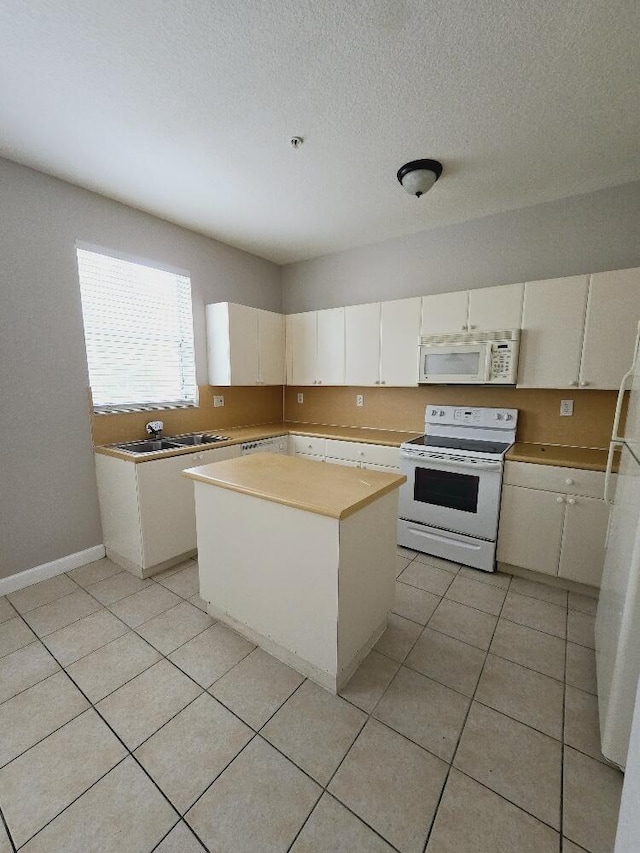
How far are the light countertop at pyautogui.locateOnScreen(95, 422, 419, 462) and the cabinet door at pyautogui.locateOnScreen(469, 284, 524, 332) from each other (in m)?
1.18

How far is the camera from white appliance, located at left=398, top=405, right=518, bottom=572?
97.4 inches

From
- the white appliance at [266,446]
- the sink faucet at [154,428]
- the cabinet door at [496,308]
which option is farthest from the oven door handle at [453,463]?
the sink faucet at [154,428]

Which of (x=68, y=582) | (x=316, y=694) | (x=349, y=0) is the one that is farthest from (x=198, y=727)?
(x=349, y=0)

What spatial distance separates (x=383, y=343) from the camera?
323 centimetres

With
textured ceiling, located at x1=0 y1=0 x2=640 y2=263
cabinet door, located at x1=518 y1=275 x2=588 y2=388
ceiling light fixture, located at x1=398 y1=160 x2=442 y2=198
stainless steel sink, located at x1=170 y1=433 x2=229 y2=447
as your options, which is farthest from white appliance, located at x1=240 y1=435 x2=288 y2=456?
ceiling light fixture, located at x1=398 y1=160 x2=442 y2=198

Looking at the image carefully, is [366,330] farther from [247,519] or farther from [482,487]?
[247,519]

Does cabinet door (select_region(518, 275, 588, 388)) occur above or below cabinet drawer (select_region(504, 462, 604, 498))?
above

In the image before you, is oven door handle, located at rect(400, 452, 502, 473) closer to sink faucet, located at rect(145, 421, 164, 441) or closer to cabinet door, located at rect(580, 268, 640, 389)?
cabinet door, located at rect(580, 268, 640, 389)

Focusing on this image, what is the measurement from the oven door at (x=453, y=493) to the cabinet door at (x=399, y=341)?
0.80 m

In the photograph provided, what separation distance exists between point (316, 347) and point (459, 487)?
79.7 inches

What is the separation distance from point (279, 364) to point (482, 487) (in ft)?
8.02

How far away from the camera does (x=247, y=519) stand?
5.67 ft

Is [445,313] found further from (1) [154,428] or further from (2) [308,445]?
(1) [154,428]

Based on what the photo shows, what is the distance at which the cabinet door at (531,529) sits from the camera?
231 cm
